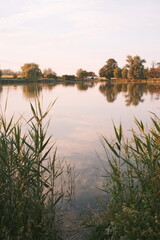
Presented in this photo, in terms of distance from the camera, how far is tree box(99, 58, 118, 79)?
402 ft

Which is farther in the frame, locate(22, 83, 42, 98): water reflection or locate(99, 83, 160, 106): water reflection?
locate(99, 83, 160, 106): water reflection

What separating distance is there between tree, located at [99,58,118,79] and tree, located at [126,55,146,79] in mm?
16726

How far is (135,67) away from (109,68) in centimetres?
2303

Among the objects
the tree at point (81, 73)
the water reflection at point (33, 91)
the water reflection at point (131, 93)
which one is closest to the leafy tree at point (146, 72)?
the tree at point (81, 73)

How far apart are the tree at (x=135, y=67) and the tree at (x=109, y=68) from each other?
16.7 metres

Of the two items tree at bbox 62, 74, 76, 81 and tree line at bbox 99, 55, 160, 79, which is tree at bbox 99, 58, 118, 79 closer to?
tree line at bbox 99, 55, 160, 79

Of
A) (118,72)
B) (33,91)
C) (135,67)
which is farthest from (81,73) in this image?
(33,91)

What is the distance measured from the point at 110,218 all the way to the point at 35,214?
1.25 m

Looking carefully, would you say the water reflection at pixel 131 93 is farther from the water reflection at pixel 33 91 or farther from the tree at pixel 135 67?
the tree at pixel 135 67

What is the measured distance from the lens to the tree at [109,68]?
123m

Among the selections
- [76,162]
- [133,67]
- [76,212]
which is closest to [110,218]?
[76,212]

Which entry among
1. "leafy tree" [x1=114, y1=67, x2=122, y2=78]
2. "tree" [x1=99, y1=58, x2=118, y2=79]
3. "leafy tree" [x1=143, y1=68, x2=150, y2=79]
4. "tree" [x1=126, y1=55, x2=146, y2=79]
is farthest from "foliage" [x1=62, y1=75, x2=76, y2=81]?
"leafy tree" [x1=143, y1=68, x2=150, y2=79]

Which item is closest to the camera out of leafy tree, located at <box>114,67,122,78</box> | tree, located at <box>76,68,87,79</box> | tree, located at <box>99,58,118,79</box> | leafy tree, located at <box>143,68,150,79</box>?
leafy tree, located at <box>143,68,150,79</box>

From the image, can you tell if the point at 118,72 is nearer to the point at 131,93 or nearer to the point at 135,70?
the point at 135,70
